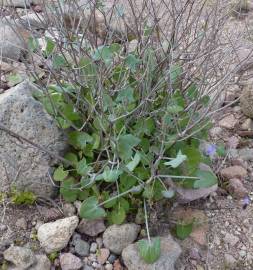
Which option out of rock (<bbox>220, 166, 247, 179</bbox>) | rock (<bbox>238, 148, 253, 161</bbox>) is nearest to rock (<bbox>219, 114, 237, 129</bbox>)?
rock (<bbox>238, 148, 253, 161</bbox>)

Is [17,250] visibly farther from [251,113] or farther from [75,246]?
[251,113]

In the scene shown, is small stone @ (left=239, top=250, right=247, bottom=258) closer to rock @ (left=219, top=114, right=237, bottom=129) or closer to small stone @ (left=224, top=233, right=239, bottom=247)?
small stone @ (left=224, top=233, right=239, bottom=247)

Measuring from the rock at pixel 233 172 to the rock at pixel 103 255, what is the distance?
1.99 ft

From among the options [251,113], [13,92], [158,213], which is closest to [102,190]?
[158,213]

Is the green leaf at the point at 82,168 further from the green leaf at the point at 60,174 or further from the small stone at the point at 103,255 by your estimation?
the small stone at the point at 103,255

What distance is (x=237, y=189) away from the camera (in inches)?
79.7

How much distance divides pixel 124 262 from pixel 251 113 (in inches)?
40.2

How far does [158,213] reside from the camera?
184 centimetres

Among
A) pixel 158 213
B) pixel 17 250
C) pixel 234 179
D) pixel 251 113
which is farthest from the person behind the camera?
pixel 251 113

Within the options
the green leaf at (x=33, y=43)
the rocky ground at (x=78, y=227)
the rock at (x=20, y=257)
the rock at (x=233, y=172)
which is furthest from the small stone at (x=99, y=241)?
the green leaf at (x=33, y=43)

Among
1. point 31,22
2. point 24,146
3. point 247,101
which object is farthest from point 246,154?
point 31,22

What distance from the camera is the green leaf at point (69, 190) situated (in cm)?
180

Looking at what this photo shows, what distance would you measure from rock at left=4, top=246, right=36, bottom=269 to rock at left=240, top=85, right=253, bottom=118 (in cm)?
122

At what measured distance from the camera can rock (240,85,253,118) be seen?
92.2 inches
